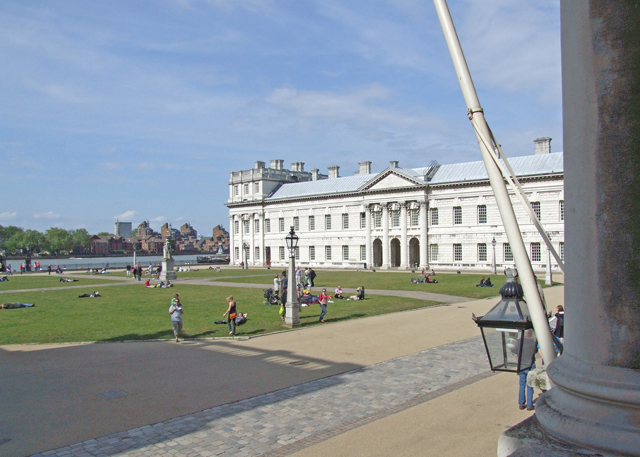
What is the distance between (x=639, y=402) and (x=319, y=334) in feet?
52.4

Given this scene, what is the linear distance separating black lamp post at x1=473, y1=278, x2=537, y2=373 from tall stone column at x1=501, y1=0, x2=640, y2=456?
2.13 meters

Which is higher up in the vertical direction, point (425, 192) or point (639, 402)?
point (425, 192)

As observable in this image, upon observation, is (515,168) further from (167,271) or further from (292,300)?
(292,300)

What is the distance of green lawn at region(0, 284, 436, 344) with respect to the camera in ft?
60.6

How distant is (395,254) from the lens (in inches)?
2781

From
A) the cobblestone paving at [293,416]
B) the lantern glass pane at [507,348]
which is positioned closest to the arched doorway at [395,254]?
the cobblestone paving at [293,416]

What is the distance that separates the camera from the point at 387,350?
1507 cm

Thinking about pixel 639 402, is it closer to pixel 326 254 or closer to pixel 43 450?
pixel 43 450

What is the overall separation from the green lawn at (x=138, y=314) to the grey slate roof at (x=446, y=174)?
116 feet

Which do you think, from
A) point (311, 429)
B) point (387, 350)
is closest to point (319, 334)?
point (387, 350)

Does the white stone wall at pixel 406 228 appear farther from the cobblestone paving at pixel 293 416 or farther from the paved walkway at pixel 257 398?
the cobblestone paving at pixel 293 416

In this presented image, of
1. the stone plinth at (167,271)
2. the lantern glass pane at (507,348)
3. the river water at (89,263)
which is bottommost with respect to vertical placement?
the river water at (89,263)

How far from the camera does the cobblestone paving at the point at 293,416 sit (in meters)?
7.85

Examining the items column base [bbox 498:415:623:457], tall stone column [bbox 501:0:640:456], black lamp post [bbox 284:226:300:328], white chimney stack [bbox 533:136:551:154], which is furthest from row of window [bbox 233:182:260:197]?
tall stone column [bbox 501:0:640:456]
